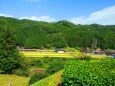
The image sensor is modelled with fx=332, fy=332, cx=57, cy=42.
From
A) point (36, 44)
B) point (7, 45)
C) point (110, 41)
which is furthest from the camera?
point (110, 41)

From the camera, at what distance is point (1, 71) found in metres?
64.1

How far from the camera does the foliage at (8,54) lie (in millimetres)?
62906

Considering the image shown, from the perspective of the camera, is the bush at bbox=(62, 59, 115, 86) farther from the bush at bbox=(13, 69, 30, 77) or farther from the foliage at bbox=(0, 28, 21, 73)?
the foliage at bbox=(0, 28, 21, 73)

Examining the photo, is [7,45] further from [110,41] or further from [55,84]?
[110,41]

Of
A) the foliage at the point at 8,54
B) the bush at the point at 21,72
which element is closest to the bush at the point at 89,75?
the bush at the point at 21,72

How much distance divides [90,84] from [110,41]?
18187 centimetres

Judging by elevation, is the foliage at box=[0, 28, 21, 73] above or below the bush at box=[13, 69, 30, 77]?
above

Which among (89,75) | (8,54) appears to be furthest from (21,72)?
(89,75)

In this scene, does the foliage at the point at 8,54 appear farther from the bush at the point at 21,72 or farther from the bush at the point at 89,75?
the bush at the point at 89,75

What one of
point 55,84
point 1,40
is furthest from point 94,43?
point 55,84

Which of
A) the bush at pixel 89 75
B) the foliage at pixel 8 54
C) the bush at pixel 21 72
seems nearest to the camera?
the bush at pixel 89 75

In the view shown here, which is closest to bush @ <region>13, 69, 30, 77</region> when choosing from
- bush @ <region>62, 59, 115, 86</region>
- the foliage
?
the foliage

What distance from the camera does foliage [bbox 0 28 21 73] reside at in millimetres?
62906

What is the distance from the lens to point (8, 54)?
63.6m
